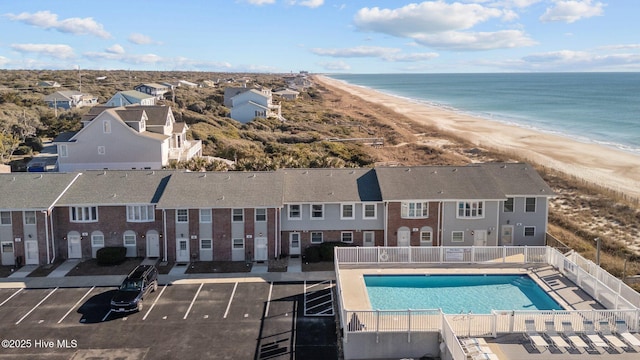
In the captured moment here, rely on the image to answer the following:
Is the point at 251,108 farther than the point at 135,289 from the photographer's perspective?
Yes

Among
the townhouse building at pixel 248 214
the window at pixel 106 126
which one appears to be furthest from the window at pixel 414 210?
the window at pixel 106 126

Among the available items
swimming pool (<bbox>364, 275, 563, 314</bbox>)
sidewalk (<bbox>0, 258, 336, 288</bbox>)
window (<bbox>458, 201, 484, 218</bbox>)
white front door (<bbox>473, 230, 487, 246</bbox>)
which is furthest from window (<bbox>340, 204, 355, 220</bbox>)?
white front door (<bbox>473, 230, 487, 246</bbox>)

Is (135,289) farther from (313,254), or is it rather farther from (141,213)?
(313,254)

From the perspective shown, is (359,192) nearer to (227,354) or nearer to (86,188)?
(227,354)

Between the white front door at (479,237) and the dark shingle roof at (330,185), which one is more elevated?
the dark shingle roof at (330,185)

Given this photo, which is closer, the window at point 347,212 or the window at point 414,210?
the window at point 414,210

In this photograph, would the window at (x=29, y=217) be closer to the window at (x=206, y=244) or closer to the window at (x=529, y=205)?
the window at (x=206, y=244)

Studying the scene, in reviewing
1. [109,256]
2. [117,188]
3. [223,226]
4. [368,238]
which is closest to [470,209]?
[368,238]

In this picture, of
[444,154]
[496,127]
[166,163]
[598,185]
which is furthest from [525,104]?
[166,163]
